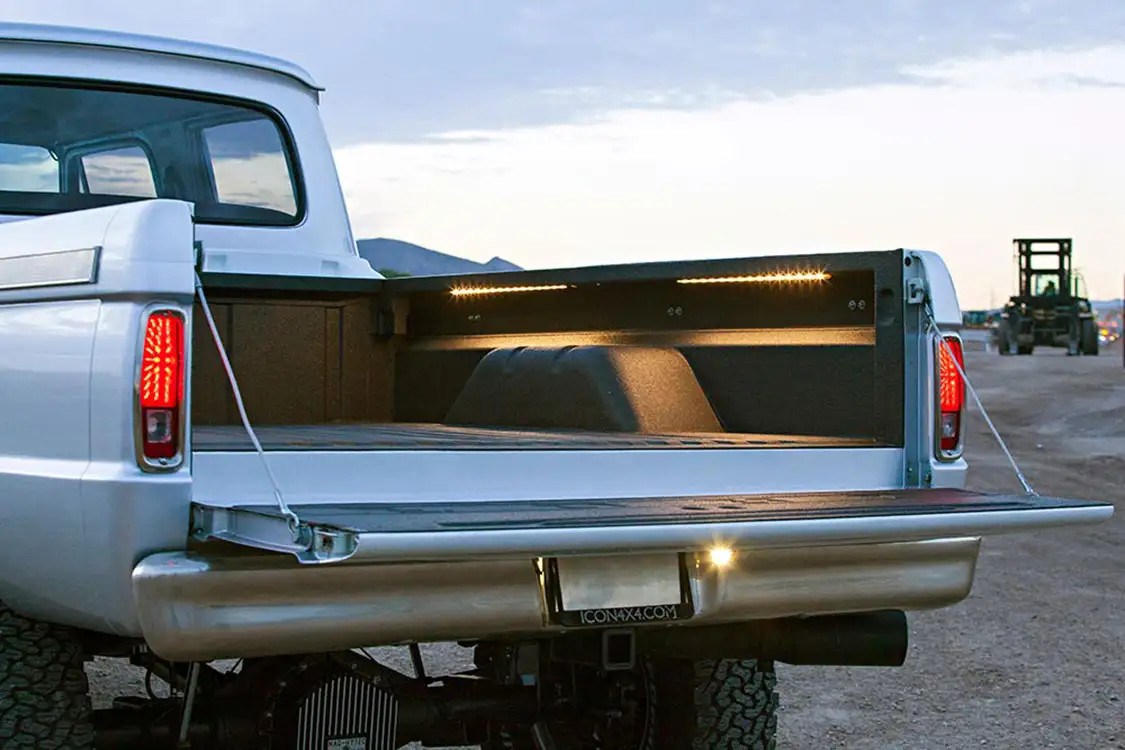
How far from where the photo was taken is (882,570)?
390 centimetres

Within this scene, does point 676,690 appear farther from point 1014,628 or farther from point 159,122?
point 1014,628

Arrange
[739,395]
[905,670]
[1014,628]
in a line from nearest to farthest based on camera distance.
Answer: [739,395] < [905,670] < [1014,628]

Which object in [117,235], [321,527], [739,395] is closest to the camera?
[321,527]

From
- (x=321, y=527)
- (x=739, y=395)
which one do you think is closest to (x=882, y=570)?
(x=739, y=395)

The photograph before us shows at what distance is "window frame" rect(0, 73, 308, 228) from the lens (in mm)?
5484

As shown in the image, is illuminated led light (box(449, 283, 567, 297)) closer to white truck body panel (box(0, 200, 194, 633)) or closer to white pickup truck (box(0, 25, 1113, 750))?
white pickup truck (box(0, 25, 1113, 750))

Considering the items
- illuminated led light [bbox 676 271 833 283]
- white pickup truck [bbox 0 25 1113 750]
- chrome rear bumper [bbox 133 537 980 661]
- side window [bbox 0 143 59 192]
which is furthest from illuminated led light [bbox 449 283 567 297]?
chrome rear bumper [bbox 133 537 980 661]

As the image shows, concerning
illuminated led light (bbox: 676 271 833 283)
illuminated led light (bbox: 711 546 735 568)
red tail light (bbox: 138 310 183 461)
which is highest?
illuminated led light (bbox: 676 271 833 283)

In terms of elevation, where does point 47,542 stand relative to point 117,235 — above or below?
below

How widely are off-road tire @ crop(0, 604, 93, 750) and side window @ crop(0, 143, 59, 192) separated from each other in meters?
2.07

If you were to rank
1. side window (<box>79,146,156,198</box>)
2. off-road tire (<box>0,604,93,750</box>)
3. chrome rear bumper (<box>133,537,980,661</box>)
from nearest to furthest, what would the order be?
chrome rear bumper (<box>133,537,980,661</box>)
off-road tire (<box>0,604,93,750</box>)
side window (<box>79,146,156,198</box>)

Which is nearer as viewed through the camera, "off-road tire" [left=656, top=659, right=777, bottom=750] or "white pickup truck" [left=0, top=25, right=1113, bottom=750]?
"white pickup truck" [left=0, top=25, right=1113, bottom=750]

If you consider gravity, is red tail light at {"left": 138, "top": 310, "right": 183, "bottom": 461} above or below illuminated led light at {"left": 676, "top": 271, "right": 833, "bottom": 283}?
below

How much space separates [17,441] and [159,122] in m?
2.46
